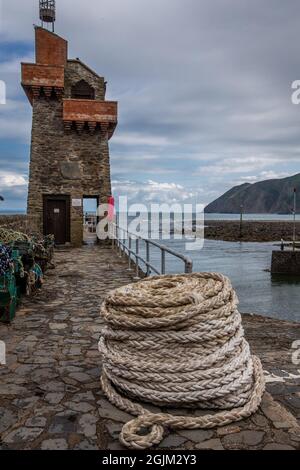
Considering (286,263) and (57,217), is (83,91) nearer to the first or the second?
(57,217)

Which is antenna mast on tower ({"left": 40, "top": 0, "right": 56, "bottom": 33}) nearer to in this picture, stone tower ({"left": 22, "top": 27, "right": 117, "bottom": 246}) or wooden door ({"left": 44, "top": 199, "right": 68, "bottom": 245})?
stone tower ({"left": 22, "top": 27, "right": 117, "bottom": 246})

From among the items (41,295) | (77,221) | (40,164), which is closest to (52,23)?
(40,164)

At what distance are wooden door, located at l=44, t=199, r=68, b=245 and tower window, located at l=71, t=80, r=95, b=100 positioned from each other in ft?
16.9

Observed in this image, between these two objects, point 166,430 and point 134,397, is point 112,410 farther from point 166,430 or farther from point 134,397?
point 166,430

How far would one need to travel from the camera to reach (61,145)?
18656 mm

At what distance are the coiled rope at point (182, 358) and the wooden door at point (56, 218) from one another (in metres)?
15.7

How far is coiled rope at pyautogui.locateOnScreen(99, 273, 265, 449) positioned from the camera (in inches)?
126

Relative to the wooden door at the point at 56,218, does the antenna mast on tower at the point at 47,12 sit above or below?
above

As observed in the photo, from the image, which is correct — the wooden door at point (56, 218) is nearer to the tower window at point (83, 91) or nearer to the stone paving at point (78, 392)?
the tower window at point (83, 91)

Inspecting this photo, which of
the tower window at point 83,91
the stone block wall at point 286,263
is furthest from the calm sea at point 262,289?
the tower window at point 83,91

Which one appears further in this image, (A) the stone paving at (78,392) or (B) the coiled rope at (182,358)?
(B) the coiled rope at (182,358)

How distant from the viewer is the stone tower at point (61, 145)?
18.1 meters
